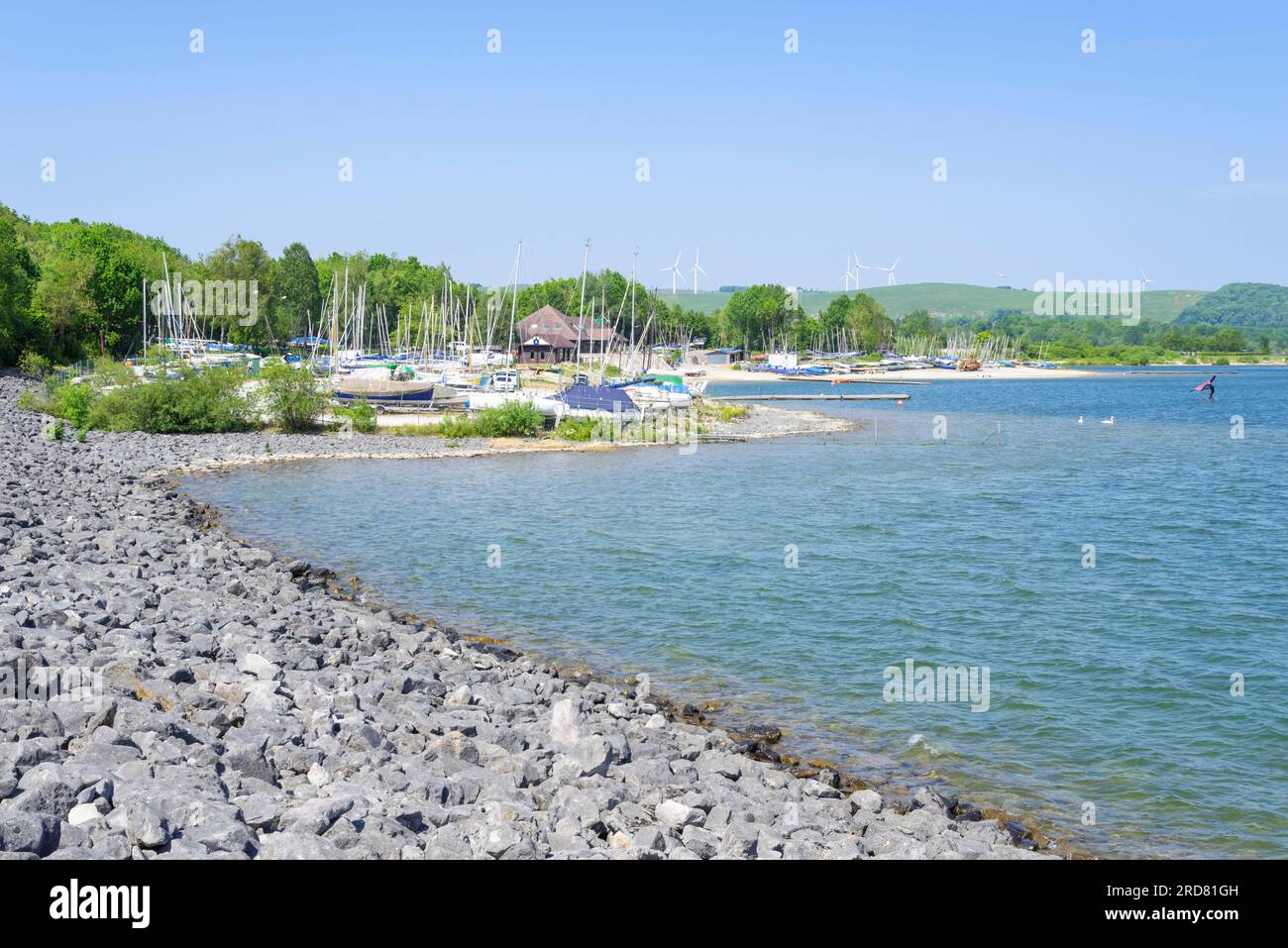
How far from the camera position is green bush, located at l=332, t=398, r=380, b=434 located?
181 ft

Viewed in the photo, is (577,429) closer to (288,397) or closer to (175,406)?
(288,397)

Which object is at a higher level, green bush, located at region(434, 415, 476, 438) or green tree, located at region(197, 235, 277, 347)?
green tree, located at region(197, 235, 277, 347)

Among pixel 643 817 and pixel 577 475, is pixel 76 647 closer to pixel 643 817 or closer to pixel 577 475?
pixel 643 817

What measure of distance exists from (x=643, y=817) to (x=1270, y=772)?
8953 mm

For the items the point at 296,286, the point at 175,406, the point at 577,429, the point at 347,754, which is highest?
the point at 296,286

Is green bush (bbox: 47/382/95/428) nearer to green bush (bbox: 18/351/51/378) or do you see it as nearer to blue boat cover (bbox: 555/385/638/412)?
green bush (bbox: 18/351/51/378)

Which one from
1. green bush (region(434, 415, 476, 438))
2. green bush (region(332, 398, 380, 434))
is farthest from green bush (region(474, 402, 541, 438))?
green bush (region(332, 398, 380, 434))

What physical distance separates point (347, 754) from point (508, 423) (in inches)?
1810

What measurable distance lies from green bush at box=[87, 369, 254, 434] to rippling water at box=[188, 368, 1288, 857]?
10.6 meters

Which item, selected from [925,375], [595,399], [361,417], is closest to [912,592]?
[595,399]

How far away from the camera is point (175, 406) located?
165 feet

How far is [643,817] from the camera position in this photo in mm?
9867

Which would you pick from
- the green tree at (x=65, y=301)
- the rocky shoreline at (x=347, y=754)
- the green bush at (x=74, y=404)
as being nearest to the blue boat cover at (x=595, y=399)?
the green bush at (x=74, y=404)

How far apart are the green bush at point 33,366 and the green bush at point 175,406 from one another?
1863 centimetres
